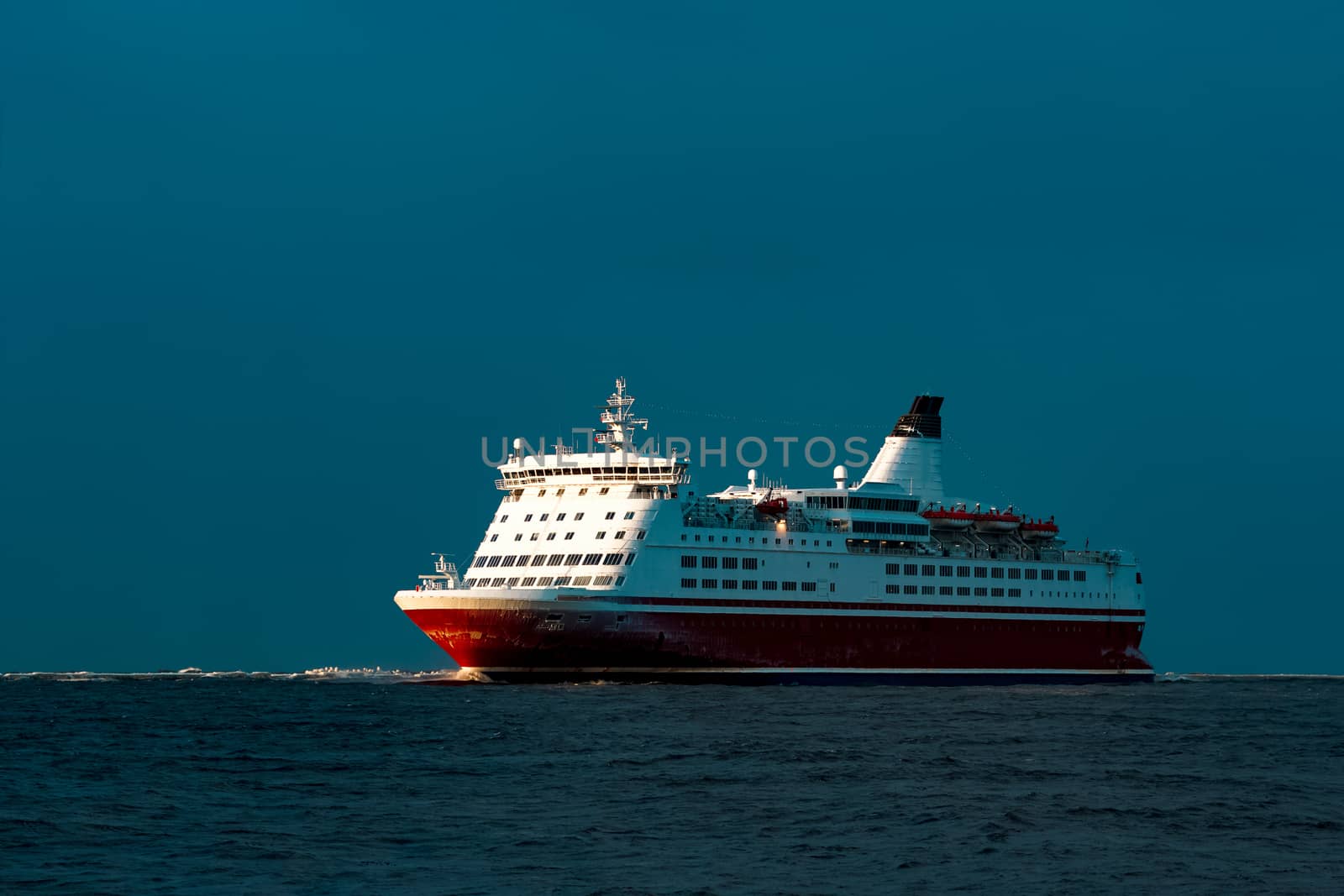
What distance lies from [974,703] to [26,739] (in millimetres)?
30899

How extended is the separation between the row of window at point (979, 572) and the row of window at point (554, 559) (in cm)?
1370

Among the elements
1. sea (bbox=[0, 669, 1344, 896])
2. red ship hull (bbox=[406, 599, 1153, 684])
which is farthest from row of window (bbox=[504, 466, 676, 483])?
sea (bbox=[0, 669, 1344, 896])

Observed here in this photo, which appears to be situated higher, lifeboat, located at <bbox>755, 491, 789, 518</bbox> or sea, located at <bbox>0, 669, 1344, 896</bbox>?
lifeboat, located at <bbox>755, 491, 789, 518</bbox>

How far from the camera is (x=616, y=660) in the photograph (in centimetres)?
5762

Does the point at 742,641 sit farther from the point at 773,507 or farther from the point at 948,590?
the point at 948,590

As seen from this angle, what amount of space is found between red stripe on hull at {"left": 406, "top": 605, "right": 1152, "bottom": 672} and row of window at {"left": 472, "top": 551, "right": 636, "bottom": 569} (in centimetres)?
216

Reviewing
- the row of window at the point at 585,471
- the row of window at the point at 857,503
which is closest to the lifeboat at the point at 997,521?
the row of window at the point at 857,503

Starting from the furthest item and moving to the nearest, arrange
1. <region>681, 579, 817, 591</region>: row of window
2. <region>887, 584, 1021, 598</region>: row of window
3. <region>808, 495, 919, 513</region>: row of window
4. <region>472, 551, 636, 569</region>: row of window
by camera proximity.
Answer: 1. <region>887, 584, 1021, 598</region>: row of window
2. <region>808, 495, 919, 513</region>: row of window
3. <region>681, 579, 817, 591</region>: row of window
4. <region>472, 551, 636, 569</region>: row of window

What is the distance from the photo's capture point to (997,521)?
71.4 m

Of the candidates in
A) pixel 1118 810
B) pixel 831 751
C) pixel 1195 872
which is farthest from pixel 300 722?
pixel 1195 872

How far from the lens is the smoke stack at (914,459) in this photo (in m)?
72.5

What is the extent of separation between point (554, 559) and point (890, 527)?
1539cm

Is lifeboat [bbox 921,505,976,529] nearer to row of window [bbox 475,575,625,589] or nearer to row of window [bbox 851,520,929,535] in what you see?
row of window [bbox 851,520,929,535]

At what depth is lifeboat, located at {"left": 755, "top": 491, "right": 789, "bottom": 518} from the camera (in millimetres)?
62875
